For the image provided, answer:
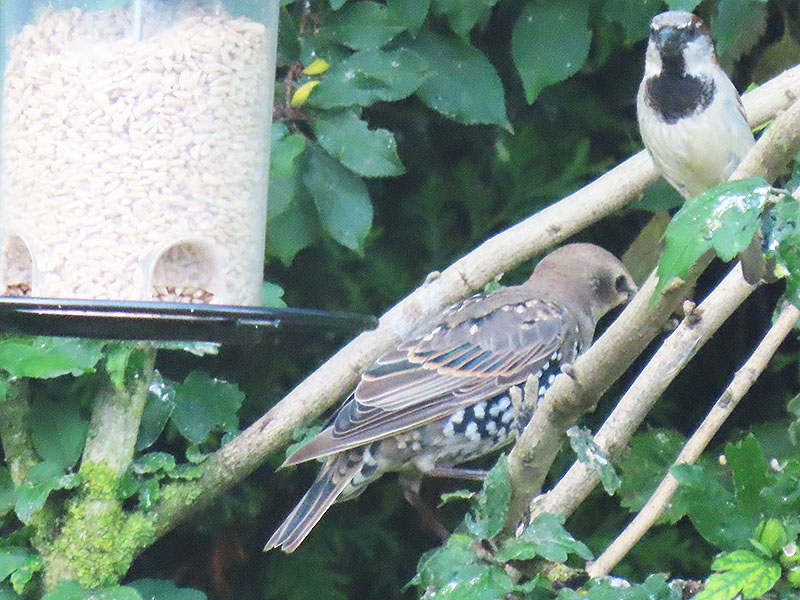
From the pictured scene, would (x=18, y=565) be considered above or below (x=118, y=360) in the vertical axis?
below

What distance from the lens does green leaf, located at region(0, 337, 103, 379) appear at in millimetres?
2588

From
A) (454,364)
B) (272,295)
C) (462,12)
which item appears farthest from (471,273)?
(462,12)

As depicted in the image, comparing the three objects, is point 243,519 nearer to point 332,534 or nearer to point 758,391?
point 332,534

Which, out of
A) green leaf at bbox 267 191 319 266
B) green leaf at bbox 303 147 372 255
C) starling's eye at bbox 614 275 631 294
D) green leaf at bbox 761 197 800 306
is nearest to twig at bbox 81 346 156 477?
green leaf at bbox 267 191 319 266

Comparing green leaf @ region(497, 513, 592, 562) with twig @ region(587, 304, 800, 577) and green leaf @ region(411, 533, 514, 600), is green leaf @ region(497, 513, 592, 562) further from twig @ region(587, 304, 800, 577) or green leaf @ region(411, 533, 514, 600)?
twig @ region(587, 304, 800, 577)

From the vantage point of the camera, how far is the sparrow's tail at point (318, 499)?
300 cm

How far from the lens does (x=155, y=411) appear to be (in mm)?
2912

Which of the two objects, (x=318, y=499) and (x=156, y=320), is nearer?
(x=156, y=320)

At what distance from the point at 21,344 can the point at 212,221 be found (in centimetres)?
68

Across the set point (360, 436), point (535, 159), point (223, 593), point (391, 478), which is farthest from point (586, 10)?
point (223, 593)

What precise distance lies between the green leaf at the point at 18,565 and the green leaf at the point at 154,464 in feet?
0.95

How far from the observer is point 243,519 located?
3613 millimetres

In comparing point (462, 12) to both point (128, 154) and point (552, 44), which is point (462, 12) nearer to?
point (552, 44)

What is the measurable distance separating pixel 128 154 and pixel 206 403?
3.06 ft
